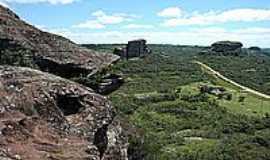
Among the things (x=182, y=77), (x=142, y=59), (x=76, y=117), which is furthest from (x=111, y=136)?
(x=142, y=59)

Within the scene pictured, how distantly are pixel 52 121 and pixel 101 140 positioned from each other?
1.39 metres

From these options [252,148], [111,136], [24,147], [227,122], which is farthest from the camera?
[227,122]

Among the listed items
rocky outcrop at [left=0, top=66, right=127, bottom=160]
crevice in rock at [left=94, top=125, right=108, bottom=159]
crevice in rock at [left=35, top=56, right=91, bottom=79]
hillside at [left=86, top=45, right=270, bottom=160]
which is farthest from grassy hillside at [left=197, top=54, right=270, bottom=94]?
crevice in rock at [left=94, top=125, right=108, bottom=159]

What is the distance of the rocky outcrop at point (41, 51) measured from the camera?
651 inches

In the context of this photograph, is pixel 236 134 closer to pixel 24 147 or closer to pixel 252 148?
pixel 252 148

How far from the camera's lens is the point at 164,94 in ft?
418

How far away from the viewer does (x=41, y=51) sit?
17.1 m

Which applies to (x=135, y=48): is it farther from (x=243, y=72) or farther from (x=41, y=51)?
(x=41, y=51)

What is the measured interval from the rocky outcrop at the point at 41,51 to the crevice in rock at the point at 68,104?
3375mm

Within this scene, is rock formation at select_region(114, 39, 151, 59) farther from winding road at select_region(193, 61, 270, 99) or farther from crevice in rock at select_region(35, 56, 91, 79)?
crevice in rock at select_region(35, 56, 91, 79)

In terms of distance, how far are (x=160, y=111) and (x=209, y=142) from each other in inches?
1035

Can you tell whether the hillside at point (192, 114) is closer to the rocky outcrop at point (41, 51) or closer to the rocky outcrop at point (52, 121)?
the rocky outcrop at point (41, 51)

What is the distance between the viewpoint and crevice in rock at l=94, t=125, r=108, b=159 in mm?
12938

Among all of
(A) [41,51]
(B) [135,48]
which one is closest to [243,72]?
(B) [135,48]
